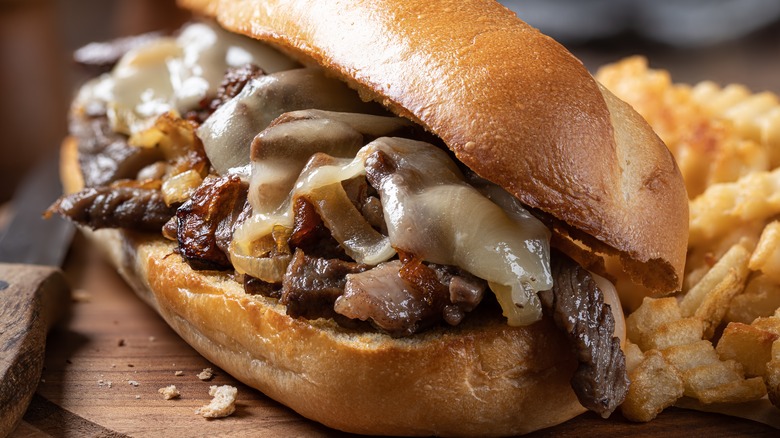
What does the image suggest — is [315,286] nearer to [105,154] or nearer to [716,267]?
[716,267]

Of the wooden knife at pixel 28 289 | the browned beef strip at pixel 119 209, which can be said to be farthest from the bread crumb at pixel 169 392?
the browned beef strip at pixel 119 209

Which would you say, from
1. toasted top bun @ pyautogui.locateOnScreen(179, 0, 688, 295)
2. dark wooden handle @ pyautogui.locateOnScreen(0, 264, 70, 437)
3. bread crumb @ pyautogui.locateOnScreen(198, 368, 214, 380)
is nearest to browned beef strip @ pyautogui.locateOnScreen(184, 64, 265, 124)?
toasted top bun @ pyautogui.locateOnScreen(179, 0, 688, 295)

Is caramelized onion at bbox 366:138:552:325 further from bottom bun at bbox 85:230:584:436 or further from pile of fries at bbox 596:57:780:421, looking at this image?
pile of fries at bbox 596:57:780:421

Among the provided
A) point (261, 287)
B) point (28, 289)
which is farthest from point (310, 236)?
point (28, 289)

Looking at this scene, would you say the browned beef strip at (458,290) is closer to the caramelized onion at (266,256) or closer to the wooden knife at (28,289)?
the caramelized onion at (266,256)

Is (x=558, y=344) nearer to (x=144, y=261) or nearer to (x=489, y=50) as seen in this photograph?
(x=489, y=50)

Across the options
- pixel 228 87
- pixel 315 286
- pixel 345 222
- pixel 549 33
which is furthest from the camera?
pixel 549 33
